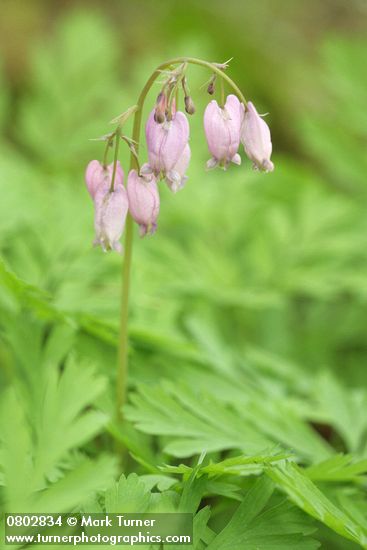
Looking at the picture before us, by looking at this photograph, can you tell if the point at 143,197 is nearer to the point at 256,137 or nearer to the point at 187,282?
the point at 256,137

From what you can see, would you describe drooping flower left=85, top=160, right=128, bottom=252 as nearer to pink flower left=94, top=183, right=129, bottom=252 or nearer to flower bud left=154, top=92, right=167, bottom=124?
pink flower left=94, top=183, right=129, bottom=252

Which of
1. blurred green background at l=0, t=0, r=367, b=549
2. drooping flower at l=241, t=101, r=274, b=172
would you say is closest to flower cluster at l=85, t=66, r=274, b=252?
drooping flower at l=241, t=101, r=274, b=172

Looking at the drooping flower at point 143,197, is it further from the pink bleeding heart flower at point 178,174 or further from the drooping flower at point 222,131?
the drooping flower at point 222,131

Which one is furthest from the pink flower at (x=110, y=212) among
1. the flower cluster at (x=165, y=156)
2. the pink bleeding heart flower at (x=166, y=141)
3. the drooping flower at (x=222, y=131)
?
the drooping flower at (x=222, y=131)

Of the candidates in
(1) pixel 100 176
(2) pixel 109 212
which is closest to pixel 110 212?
(2) pixel 109 212

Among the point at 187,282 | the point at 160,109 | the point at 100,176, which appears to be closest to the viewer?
the point at 160,109

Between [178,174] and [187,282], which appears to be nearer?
[178,174]
